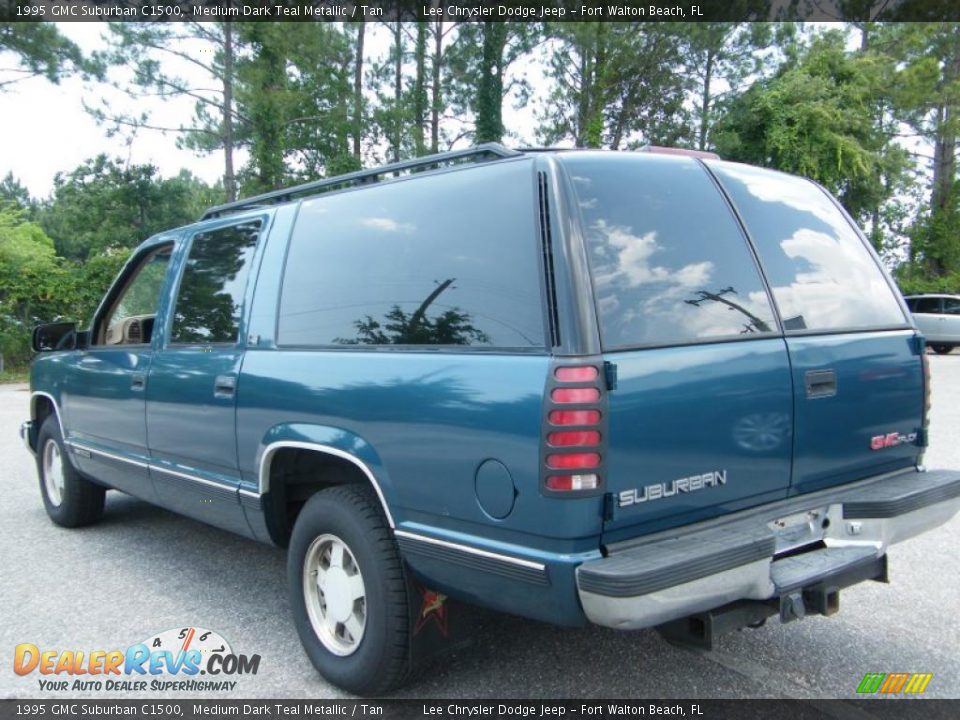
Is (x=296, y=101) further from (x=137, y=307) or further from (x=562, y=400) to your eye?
(x=562, y=400)

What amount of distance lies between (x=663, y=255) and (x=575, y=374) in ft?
2.20

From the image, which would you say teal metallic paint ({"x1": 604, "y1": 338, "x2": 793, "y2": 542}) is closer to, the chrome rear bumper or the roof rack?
the chrome rear bumper

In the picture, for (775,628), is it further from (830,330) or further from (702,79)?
(702,79)

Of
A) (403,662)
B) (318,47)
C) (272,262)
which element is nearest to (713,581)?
(403,662)

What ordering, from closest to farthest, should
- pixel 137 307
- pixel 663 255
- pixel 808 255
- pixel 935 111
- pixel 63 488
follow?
1. pixel 663 255
2. pixel 808 255
3. pixel 137 307
4. pixel 63 488
5. pixel 935 111

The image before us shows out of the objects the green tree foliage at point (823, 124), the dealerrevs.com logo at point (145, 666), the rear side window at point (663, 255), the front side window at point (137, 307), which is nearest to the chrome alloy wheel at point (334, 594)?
the dealerrevs.com logo at point (145, 666)

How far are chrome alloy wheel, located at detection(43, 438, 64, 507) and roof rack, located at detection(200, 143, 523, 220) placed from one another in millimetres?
2313

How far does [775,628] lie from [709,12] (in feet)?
89.1

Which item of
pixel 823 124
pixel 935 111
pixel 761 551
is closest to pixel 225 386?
pixel 761 551

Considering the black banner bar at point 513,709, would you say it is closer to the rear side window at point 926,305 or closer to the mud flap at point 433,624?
the mud flap at point 433,624

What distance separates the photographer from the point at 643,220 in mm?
2777

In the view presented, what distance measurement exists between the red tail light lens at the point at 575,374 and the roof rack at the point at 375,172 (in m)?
0.88

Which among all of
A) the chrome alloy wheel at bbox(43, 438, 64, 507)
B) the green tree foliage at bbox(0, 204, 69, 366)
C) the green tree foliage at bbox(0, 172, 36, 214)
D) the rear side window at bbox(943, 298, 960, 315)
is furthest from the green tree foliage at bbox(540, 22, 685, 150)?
the green tree foliage at bbox(0, 172, 36, 214)

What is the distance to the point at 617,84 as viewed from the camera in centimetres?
2709
